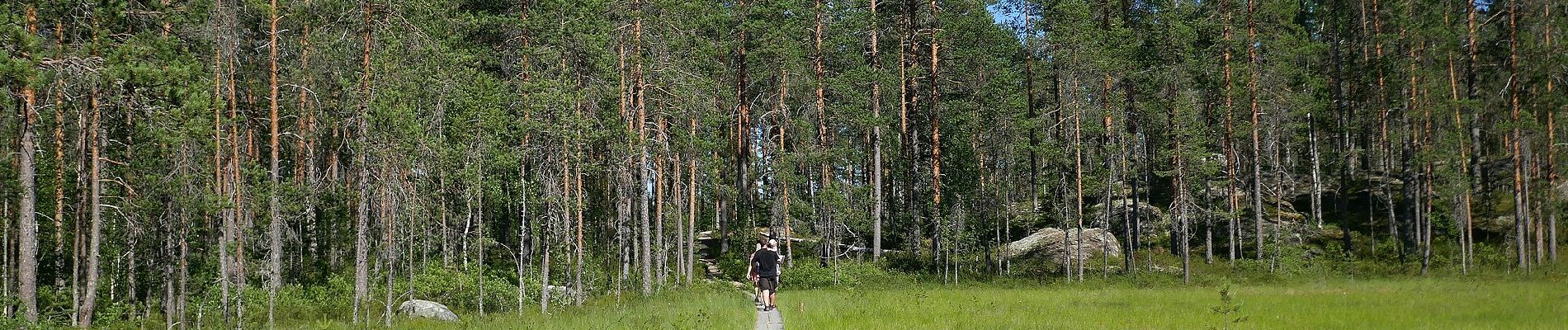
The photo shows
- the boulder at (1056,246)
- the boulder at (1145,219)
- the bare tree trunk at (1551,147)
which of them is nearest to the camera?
the bare tree trunk at (1551,147)

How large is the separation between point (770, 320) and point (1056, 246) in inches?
898

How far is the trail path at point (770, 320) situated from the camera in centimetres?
1418

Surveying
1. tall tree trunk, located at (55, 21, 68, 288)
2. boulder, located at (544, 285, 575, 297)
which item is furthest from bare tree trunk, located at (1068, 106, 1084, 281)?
tall tree trunk, located at (55, 21, 68, 288)

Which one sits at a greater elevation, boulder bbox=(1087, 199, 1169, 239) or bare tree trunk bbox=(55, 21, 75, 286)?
bare tree trunk bbox=(55, 21, 75, 286)

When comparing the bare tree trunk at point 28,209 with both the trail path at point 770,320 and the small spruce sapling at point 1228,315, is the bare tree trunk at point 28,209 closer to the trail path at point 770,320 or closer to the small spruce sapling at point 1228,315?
the trail path at point 770,320

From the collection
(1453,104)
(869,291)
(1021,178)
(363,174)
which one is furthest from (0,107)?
(1021,178)

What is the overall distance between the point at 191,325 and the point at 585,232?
11208 mm

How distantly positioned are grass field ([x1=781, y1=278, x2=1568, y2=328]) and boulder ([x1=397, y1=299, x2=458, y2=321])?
7736mm

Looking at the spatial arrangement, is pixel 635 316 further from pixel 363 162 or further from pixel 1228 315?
pixel 1228 315

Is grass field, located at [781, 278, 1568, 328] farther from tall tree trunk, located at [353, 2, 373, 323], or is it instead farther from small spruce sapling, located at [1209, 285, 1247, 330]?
tall tree trunk, located at [353, 2, 373, 323]

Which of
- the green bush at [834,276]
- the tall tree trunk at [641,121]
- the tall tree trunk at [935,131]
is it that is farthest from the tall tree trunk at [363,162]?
the tall tree trunk at [935,131]

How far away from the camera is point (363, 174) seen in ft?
64.0

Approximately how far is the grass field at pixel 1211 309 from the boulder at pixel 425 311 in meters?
7.74

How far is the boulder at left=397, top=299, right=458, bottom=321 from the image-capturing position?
72.5 ft
